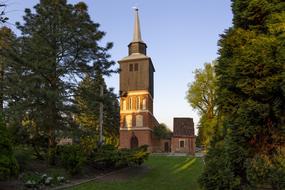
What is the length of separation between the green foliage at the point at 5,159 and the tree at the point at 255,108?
6.45m

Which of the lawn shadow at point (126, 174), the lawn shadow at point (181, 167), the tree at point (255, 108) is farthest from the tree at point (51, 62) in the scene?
the tree at point (255, 108)

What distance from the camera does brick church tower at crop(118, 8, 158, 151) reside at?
185ft

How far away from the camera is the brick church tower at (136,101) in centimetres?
5634

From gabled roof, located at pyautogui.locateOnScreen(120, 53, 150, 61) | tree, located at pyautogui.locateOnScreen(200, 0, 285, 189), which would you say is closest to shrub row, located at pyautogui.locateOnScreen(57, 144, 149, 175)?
tree, located at pyautogui.locateOnScreen(200, 0, 285, 189)

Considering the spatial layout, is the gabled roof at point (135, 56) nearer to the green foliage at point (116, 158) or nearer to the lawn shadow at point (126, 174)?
the lawn shadow at point (126, 174)

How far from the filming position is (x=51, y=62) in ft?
59.8

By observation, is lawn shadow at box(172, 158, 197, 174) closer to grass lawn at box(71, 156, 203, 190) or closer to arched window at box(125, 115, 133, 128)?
grass lawn at box(71, 156, 203, 190)

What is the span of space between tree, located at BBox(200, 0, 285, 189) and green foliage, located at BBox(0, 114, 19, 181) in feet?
21.2

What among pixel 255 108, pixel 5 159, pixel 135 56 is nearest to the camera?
pixel 255 108

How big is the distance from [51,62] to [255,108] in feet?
41.0

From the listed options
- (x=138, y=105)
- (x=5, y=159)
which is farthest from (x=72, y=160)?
(x=138, y=105)

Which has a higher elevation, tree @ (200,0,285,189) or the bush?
tree @ (200,0,285,189)

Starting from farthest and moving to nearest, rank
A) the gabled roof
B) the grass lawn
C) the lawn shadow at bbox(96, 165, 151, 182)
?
the gabled roof → the lawn shadow at bbox(96, 165, 151, 182) → the grass lawn

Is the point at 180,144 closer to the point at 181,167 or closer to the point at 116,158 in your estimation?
the point at 181,167
